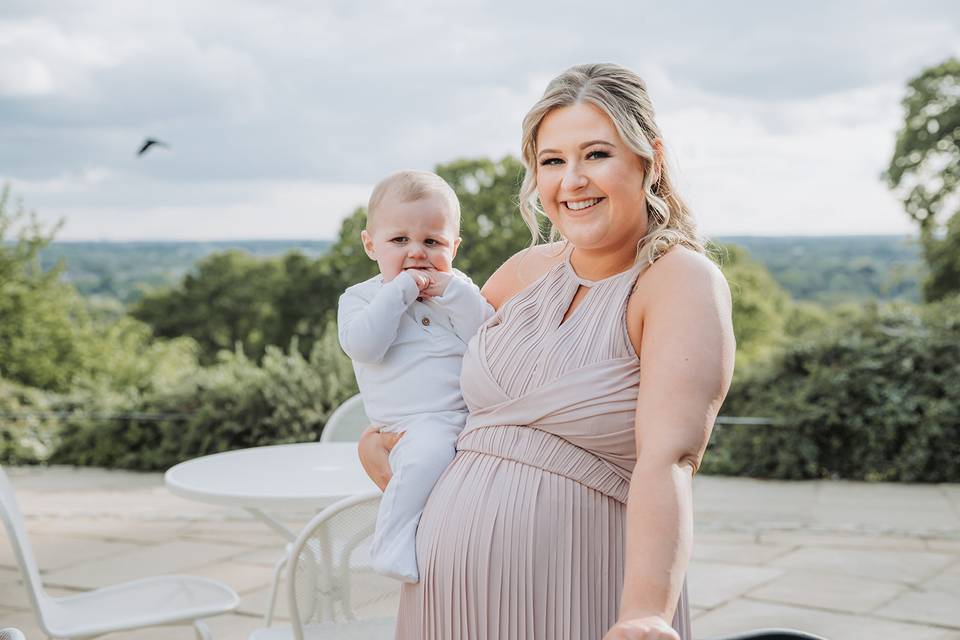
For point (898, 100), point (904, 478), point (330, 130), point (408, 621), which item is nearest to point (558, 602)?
point (408, 621)

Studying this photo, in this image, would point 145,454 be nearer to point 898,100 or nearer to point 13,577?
point 13,577

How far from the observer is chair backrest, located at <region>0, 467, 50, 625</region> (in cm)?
231

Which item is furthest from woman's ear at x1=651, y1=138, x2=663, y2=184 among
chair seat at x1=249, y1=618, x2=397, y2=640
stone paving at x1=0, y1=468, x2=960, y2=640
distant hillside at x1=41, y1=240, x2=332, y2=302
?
distant hillside at x1=41, y1=240, x2=332, y2=302

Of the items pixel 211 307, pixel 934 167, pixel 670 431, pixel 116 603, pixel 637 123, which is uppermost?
pixel 934 167

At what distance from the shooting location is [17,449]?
814 cm

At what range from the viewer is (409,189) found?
1.81 m

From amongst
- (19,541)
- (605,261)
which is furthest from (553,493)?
(19,541)

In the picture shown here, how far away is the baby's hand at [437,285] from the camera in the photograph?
1758 millimetres

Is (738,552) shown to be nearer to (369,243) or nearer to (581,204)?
(369,243)

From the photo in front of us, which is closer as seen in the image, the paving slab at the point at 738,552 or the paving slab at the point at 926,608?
the paving slab at the point at 926,608

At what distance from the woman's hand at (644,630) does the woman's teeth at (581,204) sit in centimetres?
53

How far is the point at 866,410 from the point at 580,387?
6048mm

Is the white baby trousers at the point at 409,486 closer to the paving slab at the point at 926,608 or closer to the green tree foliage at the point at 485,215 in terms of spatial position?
the paving slab at the point at 926,608

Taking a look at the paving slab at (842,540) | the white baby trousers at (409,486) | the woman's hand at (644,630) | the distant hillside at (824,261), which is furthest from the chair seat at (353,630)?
the distant hillside at (824,261)
